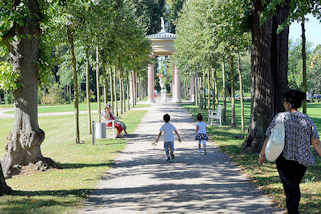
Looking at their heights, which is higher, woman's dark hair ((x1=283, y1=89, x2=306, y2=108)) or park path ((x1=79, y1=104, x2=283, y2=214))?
woman's dark hair ((x1=283, y1=89, x2=306, y2=108))

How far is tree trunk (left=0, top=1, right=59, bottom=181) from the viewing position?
375 inches

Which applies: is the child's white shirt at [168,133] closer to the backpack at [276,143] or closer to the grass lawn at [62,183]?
the grass lawn at [62,183]

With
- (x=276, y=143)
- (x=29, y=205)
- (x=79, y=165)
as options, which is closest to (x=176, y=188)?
(x=29, y=205)

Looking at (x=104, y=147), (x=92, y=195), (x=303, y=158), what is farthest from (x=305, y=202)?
(x=104, y=147)

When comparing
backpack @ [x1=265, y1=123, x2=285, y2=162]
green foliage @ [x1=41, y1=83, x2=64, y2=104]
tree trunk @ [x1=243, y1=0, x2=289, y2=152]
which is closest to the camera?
backpack @ [x1=265, y1=123, x2=285, y2=162]

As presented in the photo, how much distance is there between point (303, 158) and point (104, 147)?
365 inches

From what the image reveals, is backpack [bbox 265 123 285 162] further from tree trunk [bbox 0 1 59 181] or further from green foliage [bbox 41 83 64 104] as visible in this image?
green foliage [bbox 41 83 64 104]

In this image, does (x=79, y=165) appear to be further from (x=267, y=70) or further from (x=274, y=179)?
(x=267, y=70)

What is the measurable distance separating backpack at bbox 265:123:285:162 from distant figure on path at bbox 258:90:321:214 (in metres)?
0.09

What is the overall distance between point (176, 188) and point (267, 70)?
5.34 m

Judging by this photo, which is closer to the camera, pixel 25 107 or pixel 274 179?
pixel 274 179

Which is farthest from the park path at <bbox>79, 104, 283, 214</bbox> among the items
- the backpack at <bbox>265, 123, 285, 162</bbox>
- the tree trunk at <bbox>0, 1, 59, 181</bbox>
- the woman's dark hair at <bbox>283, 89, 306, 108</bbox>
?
the tree trunk at <bbox>0, 1, 59, 181</bbox>

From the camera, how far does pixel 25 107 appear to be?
31.8 ft

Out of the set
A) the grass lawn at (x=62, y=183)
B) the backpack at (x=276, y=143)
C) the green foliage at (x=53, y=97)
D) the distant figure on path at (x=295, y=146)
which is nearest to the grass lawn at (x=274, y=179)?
the distant figure on path at (x=295, y=146)
